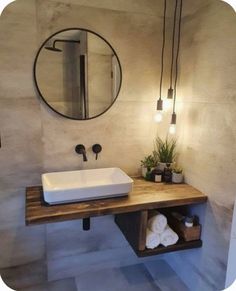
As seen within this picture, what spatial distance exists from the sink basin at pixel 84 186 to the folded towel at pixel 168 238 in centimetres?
40

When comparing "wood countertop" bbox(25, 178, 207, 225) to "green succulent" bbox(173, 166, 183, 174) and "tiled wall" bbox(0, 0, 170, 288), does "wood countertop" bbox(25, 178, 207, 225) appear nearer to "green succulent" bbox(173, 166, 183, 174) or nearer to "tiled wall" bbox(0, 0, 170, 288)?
"green succulent" bbox(173, 166, 183, 174)

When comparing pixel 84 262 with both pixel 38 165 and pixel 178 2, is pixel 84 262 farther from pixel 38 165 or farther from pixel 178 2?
pixel 178 2

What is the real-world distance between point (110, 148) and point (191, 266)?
1.06m

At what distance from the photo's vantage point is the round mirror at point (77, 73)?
154 cm

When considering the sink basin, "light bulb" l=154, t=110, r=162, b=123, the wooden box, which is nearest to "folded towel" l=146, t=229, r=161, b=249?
the wooden box

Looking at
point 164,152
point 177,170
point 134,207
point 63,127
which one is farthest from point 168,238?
point 63,127

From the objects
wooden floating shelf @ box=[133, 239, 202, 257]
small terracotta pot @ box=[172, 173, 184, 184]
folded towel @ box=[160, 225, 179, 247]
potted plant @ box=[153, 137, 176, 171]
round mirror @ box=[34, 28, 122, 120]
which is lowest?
wooden floating shelf @ box=[133, 239, 202, 257]

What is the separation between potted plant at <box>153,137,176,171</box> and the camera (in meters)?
1.81

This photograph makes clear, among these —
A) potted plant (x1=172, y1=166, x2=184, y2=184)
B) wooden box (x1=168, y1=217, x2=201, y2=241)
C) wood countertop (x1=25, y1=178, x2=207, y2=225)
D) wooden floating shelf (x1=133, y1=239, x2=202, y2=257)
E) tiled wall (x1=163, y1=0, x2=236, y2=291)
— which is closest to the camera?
wood countertop (x1=25, y1=178, x2=207, y2=225)

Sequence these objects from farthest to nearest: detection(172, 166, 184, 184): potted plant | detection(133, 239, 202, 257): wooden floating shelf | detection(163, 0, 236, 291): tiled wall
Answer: detection(172, 166, 184, 184): potted plant < detection(133, 239, 202, 257): wooden floating shelf < detection(163, 0, 236, 291): tiled wall

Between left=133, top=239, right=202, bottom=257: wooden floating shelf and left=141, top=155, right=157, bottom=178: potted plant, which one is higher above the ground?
left=141, top=155, right=157, bottom=178: potted plant

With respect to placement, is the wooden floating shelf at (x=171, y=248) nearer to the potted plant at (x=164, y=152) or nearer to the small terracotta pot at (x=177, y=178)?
the small terracotta pot at (x=177, y=178)

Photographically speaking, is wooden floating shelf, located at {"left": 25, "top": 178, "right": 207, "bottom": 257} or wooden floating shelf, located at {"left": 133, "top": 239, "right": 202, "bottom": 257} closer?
wooden floating shelf, located at {"left": 25, "top": 178, "right": 207, "bottom": 257}

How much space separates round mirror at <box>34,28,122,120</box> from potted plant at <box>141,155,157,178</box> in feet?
1.69
